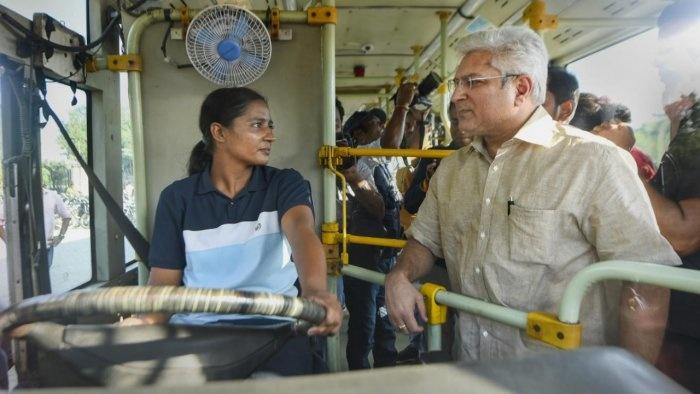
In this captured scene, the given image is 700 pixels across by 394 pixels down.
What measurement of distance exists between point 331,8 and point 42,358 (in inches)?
77.8

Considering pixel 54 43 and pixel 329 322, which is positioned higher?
pixel 54 43

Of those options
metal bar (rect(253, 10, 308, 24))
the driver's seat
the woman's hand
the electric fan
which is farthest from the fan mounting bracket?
the driver's seat

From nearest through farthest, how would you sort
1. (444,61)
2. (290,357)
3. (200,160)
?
(290,357)
(200,160)
(444,61)

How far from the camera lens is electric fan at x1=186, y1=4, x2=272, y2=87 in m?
2.25

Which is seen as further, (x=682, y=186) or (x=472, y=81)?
(x=472, y=81)

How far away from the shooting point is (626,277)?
106 cm

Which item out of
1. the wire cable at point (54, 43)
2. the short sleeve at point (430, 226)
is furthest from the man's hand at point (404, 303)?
the wire cable at point (54, 43)

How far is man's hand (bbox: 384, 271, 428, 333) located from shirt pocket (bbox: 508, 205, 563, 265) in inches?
14.3

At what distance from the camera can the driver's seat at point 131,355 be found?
102cm

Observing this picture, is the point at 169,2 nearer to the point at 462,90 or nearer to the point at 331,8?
the point at 331,8

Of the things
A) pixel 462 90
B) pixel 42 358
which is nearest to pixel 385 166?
pixel 462 90

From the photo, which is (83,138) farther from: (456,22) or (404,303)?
(456,22)

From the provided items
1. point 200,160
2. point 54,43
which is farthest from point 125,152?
point 200,160

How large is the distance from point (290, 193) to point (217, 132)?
0.44 m
